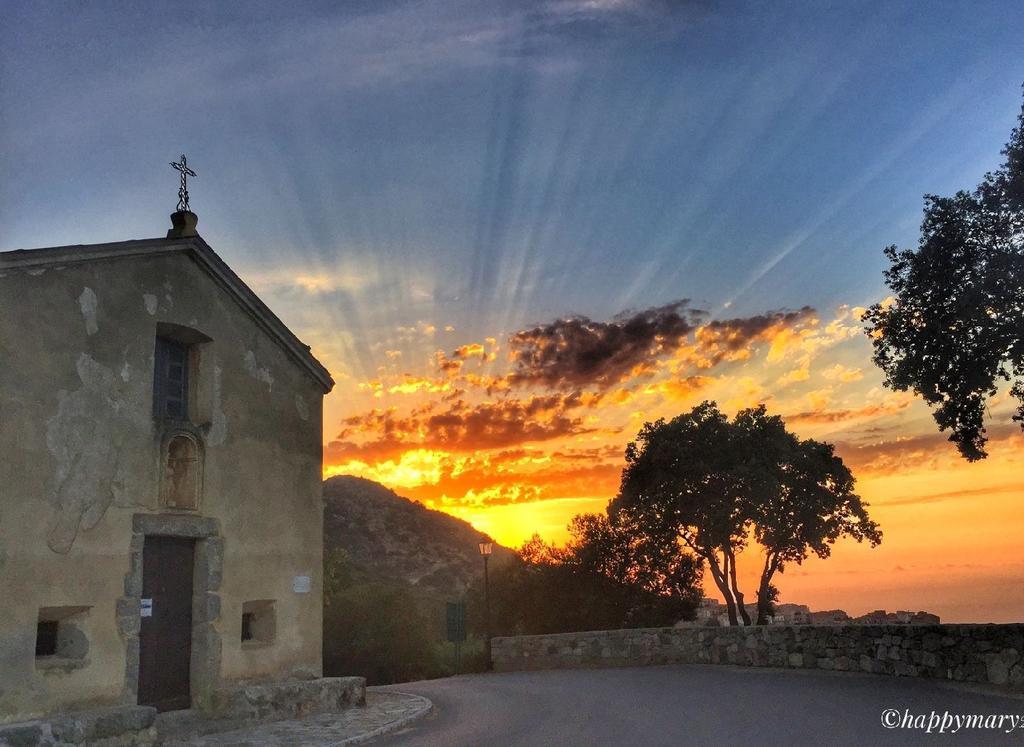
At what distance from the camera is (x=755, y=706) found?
39.3 feet

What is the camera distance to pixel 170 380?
13.4 metres

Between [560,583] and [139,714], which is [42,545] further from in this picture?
[560,583]

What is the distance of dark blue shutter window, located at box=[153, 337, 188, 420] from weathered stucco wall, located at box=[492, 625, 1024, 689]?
1278cm

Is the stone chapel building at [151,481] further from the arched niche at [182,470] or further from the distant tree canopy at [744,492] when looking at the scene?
the distant tree canopy at [744,492]

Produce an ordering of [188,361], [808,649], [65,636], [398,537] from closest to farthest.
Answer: [65,636], [188,361], [808,649], [398,537]

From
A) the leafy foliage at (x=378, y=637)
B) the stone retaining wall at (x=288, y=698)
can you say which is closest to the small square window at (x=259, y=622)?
the stone retaining wall at (x=288, y=698)

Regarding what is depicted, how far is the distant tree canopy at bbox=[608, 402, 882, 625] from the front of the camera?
30.5m

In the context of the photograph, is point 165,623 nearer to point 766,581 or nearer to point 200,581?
point 200,581

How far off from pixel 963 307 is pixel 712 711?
8.49 meters

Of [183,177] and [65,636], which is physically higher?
[183,177]

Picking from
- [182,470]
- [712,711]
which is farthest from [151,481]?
[712,711]

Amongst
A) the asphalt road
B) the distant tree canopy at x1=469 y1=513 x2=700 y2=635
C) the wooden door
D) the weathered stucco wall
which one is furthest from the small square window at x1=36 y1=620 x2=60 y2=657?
the distant tree canopy at x1=469 y1=513 x2=700 y2=635

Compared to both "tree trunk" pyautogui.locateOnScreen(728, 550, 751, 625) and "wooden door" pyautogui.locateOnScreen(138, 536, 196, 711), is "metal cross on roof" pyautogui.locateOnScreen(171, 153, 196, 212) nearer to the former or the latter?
"wooden door" pyautogui.locateOnScreen(138, 536, 196, 711)

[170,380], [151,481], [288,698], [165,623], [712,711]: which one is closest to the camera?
[712,711]
